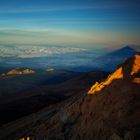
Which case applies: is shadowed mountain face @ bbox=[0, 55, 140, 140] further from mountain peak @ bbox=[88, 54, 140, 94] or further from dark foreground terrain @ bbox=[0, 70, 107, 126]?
dark foreground terrain @ bbox=[0, 70, 107, 126]

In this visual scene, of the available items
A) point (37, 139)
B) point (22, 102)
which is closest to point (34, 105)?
point (22, 102)

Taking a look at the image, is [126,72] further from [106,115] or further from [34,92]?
[34,92]

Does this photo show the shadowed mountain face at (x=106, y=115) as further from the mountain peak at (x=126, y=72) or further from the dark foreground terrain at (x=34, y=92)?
the dark foreground terrain at (x=34, y=92)

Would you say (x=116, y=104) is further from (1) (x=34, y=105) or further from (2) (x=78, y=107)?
(1) (x=34, y=105)

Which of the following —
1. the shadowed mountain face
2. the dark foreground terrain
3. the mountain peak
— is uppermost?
the mountain peak

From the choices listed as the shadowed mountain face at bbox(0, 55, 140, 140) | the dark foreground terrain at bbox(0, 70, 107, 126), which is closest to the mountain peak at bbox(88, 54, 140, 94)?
the shadowed mountain face at bbox(0, 55, 140, 140)

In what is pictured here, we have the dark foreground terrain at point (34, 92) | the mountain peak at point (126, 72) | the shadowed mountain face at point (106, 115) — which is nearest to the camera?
the shadowed mountain face at point (106, 115)

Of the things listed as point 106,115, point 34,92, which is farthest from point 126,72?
point 34,92

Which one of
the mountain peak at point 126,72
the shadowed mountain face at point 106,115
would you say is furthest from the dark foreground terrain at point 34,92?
the shadowed mountain face at point 106,115
